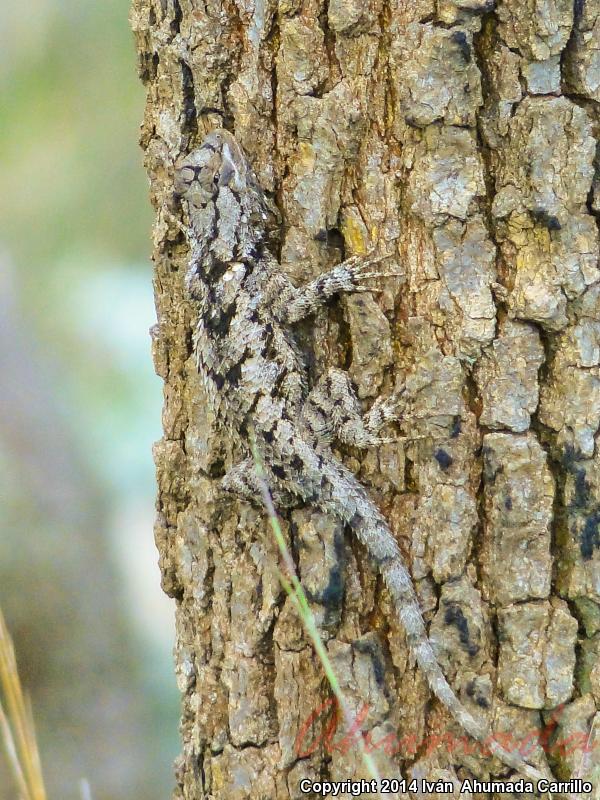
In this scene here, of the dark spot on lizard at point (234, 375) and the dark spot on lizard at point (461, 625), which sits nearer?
the dark spot on lizard at point (461, 625)

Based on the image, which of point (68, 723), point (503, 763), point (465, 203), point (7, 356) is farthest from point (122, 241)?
point (503, 763)

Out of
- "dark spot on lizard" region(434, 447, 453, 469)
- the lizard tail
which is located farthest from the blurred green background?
"dark spot on lizard" region(434, 447, 453, 469)

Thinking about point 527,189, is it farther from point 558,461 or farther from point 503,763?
point 503,763

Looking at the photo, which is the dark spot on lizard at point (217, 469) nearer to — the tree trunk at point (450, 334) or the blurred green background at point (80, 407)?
the tree trunk at point (450, 334)

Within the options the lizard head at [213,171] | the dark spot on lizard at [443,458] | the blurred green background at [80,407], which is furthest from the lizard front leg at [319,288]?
the blurred green background at [80,407]

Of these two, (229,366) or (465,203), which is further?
(229,366)

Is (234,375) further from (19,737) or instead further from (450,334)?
(19,737)
